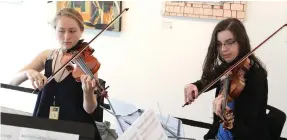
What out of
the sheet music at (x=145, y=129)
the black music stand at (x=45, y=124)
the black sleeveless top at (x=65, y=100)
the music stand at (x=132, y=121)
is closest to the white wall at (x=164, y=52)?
the music stand at (x=132, y=121)

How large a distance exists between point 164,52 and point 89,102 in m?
1.32

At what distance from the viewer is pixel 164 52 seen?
8.16 ft

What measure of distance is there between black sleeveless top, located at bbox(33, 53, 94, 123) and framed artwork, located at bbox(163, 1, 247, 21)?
1299 mm

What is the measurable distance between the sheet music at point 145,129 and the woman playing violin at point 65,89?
0.50 meters

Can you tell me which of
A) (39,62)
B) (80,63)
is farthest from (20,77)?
(80,63)

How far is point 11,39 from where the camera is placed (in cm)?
303

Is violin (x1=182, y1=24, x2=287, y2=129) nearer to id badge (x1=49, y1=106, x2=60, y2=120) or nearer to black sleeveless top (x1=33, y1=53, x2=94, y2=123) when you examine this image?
black sleeveless top (x1=33, y1=53, x2=94, y2=123)

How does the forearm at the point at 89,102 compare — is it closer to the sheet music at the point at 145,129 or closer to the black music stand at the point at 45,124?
the sheet music at the point at 145,129

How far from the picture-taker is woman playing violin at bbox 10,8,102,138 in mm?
1259

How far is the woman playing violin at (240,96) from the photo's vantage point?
1197mm

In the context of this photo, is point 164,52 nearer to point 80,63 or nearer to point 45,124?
point 80,63

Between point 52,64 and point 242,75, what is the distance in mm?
822

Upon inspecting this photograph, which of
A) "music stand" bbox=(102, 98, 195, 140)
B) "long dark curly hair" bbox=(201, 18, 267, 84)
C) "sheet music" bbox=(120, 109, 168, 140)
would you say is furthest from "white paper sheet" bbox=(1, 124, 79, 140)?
"long dark curly hair" bbox=(201, 18, 267, 84)

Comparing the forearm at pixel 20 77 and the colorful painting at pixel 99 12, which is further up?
the colorful painting at pixel 99 12
